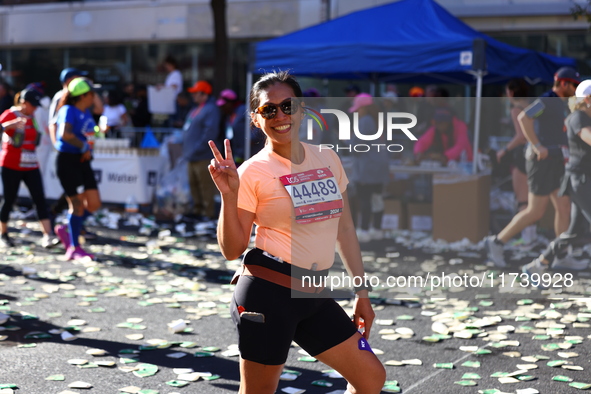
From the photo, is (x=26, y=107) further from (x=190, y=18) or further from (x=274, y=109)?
(x=190, y=18)

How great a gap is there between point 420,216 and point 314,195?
25.3 ft

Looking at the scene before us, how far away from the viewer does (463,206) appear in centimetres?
988

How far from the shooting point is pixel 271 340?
129 inches

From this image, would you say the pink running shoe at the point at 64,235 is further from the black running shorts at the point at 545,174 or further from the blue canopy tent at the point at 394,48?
the black running shorts at the point at 545,174

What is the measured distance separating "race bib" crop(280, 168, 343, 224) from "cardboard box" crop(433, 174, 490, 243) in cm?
654

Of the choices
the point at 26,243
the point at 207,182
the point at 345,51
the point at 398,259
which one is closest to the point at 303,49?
the point at 345,51

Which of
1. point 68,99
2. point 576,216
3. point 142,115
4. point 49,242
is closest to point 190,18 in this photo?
point 142,115

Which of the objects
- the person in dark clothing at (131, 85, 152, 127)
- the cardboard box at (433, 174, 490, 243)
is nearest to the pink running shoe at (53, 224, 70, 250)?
the cardboard box at (433, 174, 490, 243)

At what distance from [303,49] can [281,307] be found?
8.51 meters

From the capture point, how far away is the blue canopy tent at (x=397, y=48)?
34.9 ft

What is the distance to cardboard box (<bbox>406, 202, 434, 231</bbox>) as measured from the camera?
10.7 metres

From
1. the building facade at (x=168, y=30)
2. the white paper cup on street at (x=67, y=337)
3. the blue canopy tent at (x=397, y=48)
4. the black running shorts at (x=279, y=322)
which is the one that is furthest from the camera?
the building facade at (x=168, y=30)

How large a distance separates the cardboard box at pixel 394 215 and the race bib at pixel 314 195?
7930 mm

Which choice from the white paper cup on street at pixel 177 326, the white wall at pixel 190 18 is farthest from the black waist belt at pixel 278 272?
the white wall at pixel 190 18
